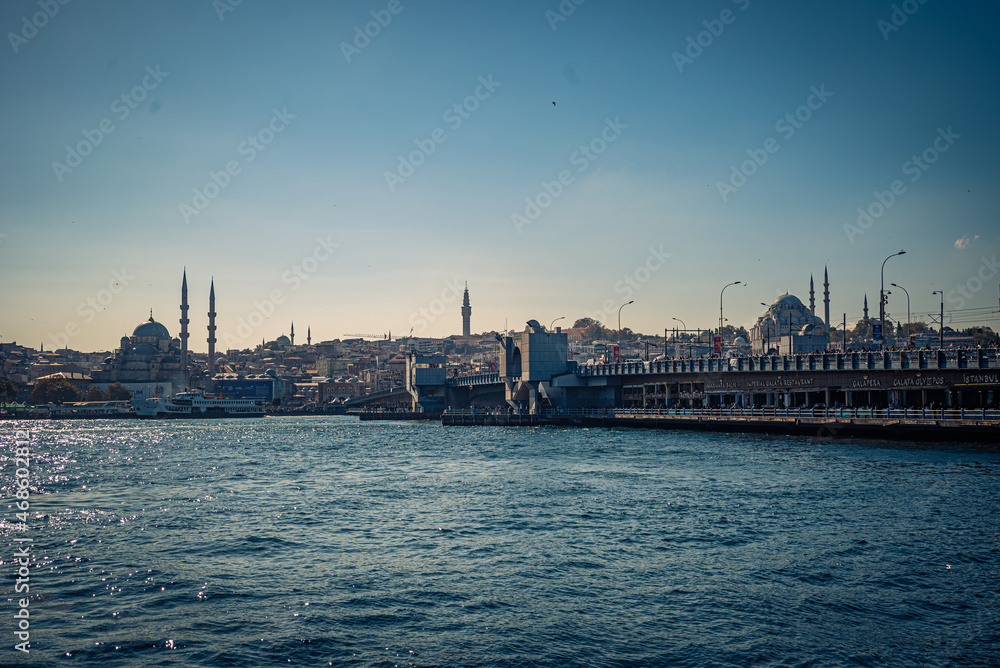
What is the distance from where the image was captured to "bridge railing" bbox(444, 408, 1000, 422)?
47.6 metres

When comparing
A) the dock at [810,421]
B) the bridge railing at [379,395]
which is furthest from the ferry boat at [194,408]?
the dock at [810,421]

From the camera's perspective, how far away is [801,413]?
197 ft

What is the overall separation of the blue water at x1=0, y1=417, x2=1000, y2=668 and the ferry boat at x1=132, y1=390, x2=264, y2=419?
116 meters

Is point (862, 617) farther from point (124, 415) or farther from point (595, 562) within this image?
point (124, 415)

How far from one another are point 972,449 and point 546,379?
53.3 m

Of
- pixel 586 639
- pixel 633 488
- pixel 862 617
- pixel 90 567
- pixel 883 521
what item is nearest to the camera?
pixel 586 639

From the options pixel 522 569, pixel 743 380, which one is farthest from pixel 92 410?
pixel 522 569

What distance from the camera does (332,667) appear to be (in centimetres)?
1313

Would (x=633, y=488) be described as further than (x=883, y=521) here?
Yes

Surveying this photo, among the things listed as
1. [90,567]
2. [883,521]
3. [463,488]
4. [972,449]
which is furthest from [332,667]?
[972,449]

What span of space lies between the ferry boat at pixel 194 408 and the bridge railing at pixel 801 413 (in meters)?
81.4

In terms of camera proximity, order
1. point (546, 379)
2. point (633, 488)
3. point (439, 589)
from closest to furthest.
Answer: point (439, 589)
point (633, 488)
point (546, 379)

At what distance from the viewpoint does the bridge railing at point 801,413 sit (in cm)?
4759

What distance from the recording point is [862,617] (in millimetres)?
15422
